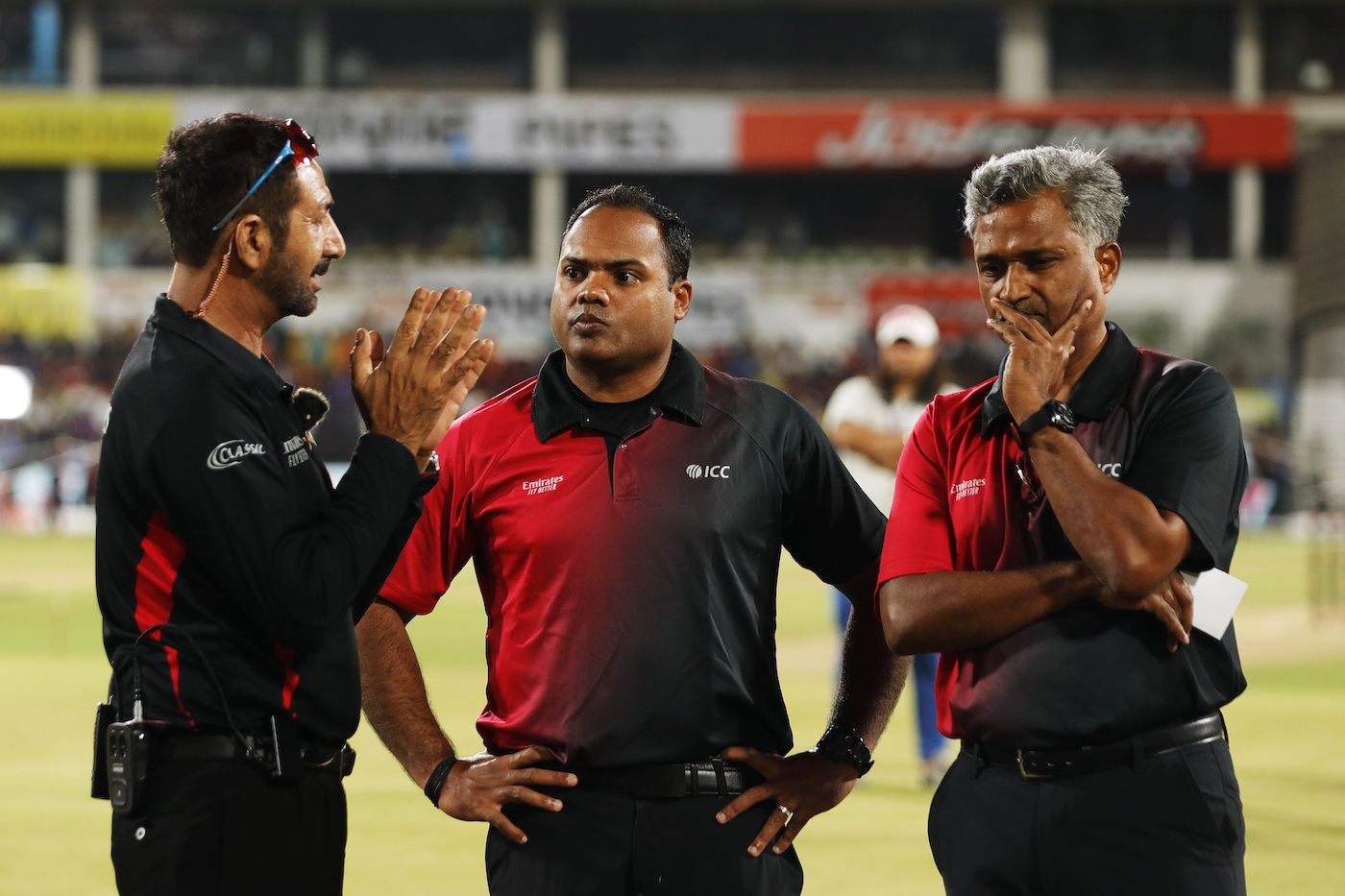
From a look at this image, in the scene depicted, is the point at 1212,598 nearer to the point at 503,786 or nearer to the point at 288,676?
the point at 503,786

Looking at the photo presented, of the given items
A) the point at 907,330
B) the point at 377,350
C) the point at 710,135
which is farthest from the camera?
the point at 710,135

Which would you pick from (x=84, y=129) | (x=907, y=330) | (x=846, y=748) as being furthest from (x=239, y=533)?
(x=84, y=129)

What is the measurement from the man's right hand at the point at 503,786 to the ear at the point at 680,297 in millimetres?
1047

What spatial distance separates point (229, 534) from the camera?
325 cm

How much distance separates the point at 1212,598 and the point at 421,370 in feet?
5.36

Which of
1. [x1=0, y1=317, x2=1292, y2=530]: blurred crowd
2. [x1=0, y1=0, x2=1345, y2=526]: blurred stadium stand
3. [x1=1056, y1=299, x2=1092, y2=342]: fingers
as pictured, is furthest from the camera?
[x1=0, y1=0, x2=1345, y2=526]: blurred stadium stand

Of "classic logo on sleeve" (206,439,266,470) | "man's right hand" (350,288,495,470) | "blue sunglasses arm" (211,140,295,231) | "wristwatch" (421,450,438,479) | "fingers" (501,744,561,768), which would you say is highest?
"blue sunglasses arm" (211,140,295,231)

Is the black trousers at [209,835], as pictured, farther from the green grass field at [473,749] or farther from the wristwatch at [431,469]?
the green grass field at [473,749]

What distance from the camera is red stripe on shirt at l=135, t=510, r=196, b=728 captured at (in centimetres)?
337

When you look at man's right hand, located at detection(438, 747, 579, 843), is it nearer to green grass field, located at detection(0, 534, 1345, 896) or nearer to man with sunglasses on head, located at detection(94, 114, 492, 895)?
man with sunglasses on head, located at detection(94, 114, 492, 895)

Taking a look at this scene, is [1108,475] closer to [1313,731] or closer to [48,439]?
[1313,731]

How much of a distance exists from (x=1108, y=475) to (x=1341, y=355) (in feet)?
110

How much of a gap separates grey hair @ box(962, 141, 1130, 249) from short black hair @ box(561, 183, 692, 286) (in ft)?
2.37

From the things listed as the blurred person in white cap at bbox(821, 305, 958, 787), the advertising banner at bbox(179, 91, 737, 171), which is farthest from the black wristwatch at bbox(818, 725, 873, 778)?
the advertising banner at bbox(179, 91, 737, 171)
